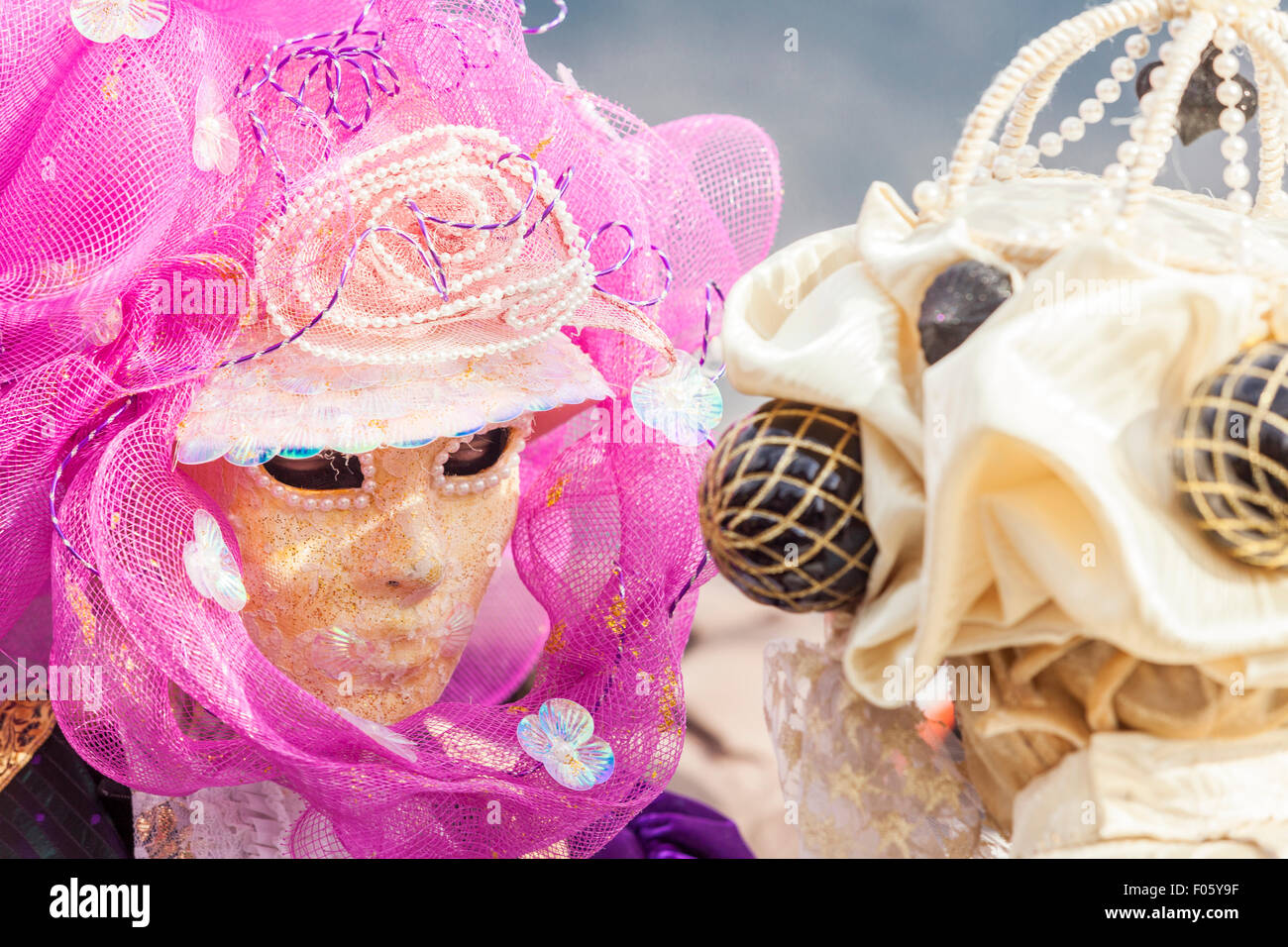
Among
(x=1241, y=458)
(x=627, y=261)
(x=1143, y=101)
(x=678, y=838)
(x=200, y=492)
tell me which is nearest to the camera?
(x=1241, y=458)

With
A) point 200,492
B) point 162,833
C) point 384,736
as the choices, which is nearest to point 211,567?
point 200,492

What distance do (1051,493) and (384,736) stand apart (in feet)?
2.00

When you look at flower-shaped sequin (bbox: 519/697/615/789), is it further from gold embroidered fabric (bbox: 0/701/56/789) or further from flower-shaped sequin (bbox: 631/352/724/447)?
gold embroidered fabric (bbox: 0/701/56/789)

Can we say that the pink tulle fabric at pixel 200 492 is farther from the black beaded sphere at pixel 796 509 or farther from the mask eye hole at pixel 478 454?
the black beaded sphere at pixel 796 509

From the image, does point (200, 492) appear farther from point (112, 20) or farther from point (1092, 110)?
point (1092, 110)

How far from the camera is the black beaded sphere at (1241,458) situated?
1.76ft

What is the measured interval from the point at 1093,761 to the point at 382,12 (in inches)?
31.3

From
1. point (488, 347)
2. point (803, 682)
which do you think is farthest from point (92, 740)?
point (803, 682)

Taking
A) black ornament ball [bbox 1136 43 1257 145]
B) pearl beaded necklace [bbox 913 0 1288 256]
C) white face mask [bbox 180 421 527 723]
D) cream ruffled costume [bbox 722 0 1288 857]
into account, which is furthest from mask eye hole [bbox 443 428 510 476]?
black ornament ball [bbox 1136 43 1257 145]

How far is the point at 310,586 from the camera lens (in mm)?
970

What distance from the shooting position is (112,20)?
869 millimetres

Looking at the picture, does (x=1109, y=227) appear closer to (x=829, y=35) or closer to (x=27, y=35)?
(x=27, y=35)

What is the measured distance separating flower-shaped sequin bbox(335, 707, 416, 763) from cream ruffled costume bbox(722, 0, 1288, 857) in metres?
0.36

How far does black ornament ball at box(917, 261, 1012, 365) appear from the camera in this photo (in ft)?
1.98
